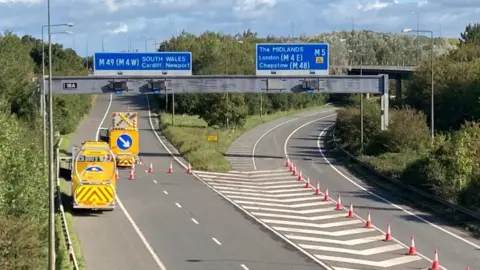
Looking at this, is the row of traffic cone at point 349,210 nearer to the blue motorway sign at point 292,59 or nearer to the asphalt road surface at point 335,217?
the asphalt road surface at point 335,217

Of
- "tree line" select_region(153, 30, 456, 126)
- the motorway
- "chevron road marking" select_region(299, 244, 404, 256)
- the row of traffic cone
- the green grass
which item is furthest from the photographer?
"tree line" select_region(153, 30, 456, 126)

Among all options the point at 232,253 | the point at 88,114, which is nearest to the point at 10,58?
the point at 88,114

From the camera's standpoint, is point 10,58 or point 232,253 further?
Result: point 10,58

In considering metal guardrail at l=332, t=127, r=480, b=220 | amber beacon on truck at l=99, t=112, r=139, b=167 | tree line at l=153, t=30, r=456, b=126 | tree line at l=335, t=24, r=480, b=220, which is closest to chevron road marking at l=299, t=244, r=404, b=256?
metal guardrail at l=332, t=127, r=480, b=220

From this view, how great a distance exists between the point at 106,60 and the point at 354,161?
16.7 m

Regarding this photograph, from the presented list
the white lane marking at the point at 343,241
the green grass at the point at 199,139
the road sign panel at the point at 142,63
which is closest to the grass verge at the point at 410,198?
the white lane marking at the point at 343,241

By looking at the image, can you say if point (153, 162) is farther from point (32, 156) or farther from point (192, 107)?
point (192, 107)

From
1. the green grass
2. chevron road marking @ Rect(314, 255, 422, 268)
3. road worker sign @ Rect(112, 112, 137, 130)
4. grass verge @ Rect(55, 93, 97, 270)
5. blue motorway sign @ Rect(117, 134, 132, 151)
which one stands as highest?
road worker sign @ Rect(112, 112, 137, 130)

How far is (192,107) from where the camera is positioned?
303 feet

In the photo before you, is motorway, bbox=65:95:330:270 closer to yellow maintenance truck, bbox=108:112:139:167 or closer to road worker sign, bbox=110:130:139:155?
yellow maintenance truck, bbox=108:112:139:167

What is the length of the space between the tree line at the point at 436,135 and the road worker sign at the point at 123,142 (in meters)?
14.0

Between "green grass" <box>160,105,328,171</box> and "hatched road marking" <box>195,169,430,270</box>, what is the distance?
2277 mm

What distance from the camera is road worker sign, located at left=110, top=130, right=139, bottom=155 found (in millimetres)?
51844

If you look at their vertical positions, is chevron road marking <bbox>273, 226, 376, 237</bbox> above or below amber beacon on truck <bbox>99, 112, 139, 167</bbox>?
below
